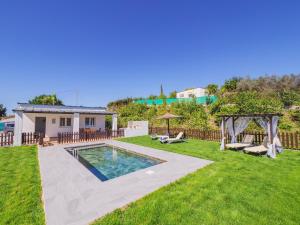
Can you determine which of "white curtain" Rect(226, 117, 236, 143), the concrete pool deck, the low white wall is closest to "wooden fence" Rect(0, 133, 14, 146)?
the concrete pool deck

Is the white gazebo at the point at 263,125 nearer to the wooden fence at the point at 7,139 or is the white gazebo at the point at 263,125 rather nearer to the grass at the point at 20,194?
the grass at the point at 20,194

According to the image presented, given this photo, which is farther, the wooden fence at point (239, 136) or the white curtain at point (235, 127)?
the white curtain at point (235, 127)

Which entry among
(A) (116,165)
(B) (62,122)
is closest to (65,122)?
(B) (62,122)

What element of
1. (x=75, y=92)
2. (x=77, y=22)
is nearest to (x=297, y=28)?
(x=77, y=22)

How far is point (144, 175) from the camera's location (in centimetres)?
632

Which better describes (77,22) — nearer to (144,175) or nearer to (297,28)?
(144,175)

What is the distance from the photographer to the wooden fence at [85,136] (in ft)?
48.6

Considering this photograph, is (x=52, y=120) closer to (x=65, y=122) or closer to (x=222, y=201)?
(x=65, y=122)

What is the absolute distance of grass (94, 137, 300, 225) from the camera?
3.45 metres

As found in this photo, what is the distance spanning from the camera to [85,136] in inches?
651

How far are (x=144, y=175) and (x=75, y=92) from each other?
26.6 meters

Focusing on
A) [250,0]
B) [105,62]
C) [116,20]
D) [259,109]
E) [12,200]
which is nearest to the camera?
[12,200]

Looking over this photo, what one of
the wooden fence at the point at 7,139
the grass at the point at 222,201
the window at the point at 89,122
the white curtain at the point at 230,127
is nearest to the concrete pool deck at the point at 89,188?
the grass at the point at 222,201

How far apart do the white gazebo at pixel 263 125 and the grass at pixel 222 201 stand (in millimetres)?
2991
